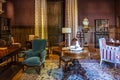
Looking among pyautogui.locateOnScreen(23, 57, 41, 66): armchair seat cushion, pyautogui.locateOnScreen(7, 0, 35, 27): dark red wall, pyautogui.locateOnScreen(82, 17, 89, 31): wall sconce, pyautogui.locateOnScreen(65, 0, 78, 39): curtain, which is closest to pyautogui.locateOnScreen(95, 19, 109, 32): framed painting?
pyautogui.locateOnScreen(82, 17, 89, 31): wall sconce

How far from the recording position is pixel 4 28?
32.0 feet

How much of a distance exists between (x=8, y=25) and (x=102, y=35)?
5.57m

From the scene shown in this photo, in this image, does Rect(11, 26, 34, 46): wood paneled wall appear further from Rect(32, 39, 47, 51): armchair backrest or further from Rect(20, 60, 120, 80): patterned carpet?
Rect(20, 60, 120, 80): patterned carpet

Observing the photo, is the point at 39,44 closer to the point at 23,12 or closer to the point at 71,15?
the point at 71,15

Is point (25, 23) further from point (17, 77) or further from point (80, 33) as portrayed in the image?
point (17, 77)

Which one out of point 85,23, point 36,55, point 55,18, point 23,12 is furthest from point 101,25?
point 36,55

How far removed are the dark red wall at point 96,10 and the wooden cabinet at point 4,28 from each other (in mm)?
4309

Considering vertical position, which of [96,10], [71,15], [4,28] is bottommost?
[4,28]

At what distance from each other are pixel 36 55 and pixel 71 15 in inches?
205

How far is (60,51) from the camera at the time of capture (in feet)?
16.8

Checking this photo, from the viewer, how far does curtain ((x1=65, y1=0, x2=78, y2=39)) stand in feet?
33.9

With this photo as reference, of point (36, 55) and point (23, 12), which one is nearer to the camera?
point (36, 55)

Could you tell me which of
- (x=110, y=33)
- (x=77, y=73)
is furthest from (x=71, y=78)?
(x=110, y=33)

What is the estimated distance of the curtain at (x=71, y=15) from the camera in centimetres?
1034
